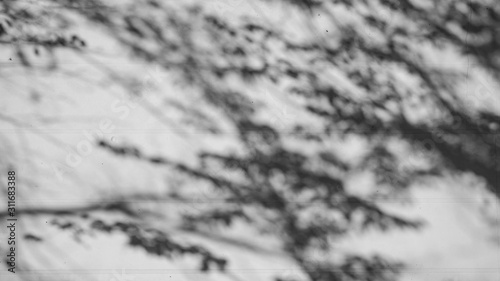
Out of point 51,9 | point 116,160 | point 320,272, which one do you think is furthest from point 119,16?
Answer: point 320,272

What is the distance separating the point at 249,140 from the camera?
4707 millimetres

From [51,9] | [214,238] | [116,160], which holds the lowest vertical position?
[214,238]

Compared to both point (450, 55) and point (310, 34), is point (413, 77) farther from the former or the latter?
point (310, 34)

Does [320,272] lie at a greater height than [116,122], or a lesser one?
lesser

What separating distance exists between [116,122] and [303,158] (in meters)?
2.02

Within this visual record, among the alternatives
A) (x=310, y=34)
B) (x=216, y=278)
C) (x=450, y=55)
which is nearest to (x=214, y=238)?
(x=216, y=278)

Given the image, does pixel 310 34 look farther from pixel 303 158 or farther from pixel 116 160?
pixel 116 160

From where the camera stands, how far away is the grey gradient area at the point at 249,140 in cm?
459

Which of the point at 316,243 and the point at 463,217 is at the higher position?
the point at 463,217

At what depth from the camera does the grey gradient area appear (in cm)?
459

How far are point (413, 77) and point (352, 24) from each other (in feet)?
2.88

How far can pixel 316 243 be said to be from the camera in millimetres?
4625

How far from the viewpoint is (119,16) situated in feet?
15.6

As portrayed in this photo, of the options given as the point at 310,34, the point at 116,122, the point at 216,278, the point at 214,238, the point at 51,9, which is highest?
the point at 310,34
